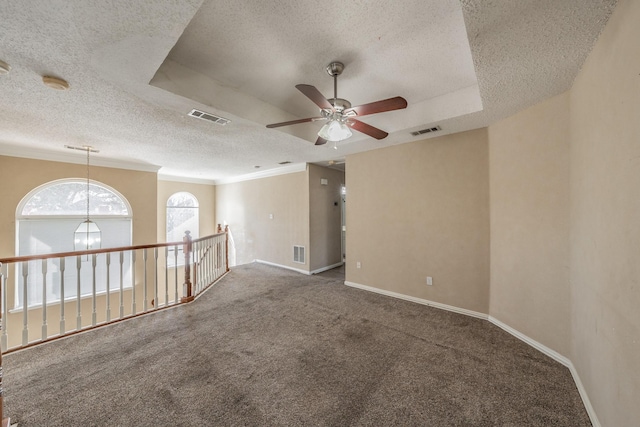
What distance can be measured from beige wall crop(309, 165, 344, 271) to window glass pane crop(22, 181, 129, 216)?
4.18 meters

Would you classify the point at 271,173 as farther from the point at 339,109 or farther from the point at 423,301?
the point at 423,301

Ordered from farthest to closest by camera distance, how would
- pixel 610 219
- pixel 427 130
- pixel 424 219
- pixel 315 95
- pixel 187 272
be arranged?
1. pixel 187 272
2. pixel 424 219
3. pixel 427 130
4. pixel 315 95
5. pixel 610 219

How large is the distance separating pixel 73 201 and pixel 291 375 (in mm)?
5657

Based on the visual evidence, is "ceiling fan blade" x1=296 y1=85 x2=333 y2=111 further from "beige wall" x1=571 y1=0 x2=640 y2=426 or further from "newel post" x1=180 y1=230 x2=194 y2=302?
"newel post" x1=180 y1=230 x2=194 y2=302

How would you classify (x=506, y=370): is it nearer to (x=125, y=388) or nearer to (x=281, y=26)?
(x=125, y=388)

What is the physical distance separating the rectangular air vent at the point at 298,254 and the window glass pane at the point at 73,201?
3.84 metres

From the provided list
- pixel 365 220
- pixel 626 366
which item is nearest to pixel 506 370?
pixel 626 366

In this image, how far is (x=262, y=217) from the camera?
6336 mm

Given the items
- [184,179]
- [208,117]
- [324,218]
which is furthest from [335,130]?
[184,179]

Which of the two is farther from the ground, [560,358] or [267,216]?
[267,216]

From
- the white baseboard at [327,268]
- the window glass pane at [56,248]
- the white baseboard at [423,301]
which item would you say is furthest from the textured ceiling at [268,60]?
the white baseboard at [327,268]

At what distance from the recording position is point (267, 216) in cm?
620

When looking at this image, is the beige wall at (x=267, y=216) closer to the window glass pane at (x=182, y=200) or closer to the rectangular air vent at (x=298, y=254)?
the rectangular air vent at (x=298, y=254)

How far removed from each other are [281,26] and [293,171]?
12.7 ft
